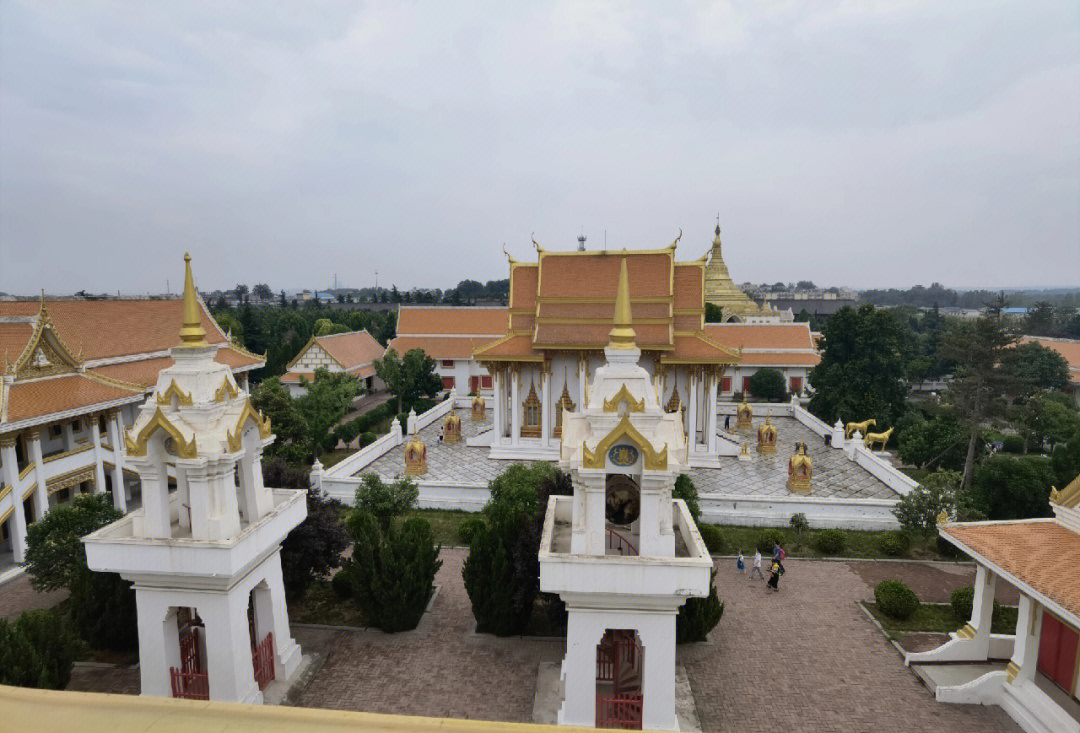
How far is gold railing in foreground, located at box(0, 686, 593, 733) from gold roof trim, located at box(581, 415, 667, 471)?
7019 mm

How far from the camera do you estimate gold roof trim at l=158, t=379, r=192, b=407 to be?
10.4 meters

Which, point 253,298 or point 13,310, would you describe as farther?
point 253,298

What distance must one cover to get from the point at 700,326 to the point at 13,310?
25444mm

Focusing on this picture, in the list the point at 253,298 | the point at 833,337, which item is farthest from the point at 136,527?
the point at 253,298

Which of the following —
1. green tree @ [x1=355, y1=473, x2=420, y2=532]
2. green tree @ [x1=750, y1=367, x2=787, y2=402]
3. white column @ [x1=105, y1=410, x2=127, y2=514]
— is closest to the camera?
green tree @ [x1=355, y1=473, x2=420, y2=532]

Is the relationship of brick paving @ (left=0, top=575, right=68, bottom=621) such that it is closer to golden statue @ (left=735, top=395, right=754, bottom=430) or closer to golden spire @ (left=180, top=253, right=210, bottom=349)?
golden spire @ (left=180, top=253, right=210, bottom=349)

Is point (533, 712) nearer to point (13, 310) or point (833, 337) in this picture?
point (13, 310)

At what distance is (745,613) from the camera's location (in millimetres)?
14914

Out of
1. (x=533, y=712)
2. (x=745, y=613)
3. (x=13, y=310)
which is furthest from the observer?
(x=13, y=310)

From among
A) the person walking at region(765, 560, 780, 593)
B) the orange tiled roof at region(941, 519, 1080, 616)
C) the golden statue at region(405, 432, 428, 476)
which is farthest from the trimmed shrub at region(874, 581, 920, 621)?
the golden statue at region(405, 432, 428, 476)

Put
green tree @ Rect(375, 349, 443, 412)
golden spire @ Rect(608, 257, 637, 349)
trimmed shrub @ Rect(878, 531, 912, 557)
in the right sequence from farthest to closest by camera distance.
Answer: green tree @ Rect(375, 349, 443, 412) < trimmed shrub @ Rect(878, 531, 912, 557) < golden spire @ Rect(608, 257, 637, 349)

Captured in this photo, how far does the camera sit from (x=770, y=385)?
4294 cm

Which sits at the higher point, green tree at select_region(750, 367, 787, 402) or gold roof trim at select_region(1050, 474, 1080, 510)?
gold roof trim at select_region(1050, 474, 1080, 510)

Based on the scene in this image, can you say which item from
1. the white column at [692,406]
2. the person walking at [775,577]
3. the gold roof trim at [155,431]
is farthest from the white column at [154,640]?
the white column at [692,406]
